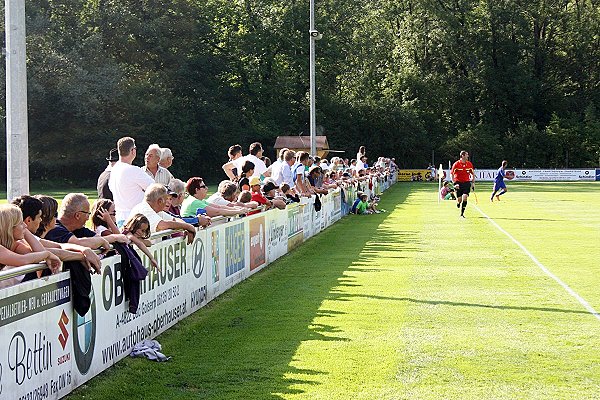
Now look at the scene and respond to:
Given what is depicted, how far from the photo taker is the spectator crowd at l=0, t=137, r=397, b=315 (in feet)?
25.1

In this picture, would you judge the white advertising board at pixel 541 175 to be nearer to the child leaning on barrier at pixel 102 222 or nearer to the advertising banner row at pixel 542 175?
the advertising banner row at pixel 542 175

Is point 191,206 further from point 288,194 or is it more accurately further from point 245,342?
point 288,194

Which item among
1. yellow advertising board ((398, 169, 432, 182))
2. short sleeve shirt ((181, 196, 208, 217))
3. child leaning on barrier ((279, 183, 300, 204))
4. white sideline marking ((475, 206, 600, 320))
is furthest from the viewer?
yellow advertising board ((398, 169, 432, 182))

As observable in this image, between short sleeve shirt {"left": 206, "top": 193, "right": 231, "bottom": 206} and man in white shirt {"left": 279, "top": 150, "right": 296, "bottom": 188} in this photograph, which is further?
man in white shirt {"left": 279, "top": 150, "right": 296, "bottom": 188}

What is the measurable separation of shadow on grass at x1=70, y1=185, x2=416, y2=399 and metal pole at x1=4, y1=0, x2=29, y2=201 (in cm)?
229

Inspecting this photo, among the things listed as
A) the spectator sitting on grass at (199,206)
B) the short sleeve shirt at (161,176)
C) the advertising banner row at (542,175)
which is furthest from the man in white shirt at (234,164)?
the advertising banner row at (542,175)

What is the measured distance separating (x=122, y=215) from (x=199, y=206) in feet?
6.50

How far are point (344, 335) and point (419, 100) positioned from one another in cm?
6721

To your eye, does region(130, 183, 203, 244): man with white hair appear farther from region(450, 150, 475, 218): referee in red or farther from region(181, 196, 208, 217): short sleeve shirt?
region(450, 150, 475, 218): referee in red

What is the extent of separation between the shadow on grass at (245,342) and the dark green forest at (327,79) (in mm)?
47724

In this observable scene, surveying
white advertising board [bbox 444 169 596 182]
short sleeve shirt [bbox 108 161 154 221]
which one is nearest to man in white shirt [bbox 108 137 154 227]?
short sleeve shirt [bbox 108 161 154 221]

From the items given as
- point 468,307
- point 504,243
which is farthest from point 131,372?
point 504,243

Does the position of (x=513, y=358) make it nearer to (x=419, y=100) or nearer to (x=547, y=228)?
(x=547, y=228)

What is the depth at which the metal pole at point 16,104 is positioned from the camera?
10.1 metres
